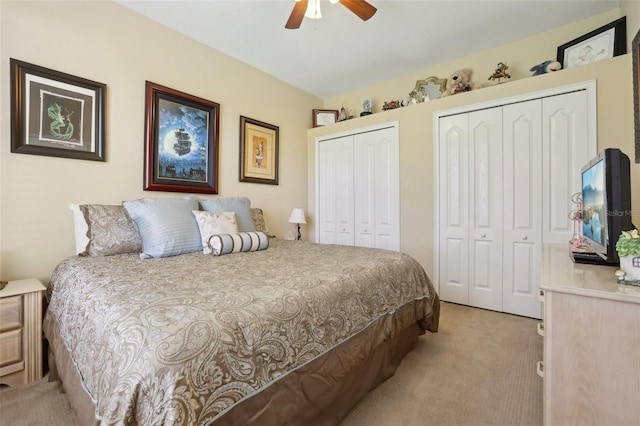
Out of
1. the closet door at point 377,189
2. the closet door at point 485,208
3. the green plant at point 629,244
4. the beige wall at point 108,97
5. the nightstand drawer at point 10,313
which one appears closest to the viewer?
the green plant at point 629,244

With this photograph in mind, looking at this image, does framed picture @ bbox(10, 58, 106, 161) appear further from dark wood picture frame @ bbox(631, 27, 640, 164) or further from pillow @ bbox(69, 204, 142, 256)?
dark wood picture frame @ bbox(631, 27, 640, 164)

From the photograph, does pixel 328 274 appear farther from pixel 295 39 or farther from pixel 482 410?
pixel 295 39

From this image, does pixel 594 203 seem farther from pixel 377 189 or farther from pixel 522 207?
pixel 377 189

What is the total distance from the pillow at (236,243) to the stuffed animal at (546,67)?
2.96m

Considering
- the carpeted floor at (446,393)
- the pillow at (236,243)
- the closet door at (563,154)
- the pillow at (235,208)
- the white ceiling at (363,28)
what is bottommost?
the carpeted floor at (446,393)

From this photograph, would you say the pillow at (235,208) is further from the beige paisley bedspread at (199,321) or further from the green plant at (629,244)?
the green plant at (629,244)

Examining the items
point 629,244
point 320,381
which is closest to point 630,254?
point 629,244

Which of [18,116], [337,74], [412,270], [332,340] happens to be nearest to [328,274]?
[332,340]

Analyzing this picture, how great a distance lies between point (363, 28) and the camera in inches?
106

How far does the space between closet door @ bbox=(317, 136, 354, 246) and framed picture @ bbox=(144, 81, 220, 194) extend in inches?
62.3

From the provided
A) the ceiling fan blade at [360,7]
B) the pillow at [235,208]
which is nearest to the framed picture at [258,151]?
the pillow at [235,208]

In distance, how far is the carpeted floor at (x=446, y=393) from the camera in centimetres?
135

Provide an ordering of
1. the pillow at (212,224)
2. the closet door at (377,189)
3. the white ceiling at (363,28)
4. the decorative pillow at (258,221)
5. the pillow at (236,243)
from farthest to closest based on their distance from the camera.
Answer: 1. the closet door at (377,189)
2. the decorative pillow at (258,221)
3. the white ceiling at (363,28)
4. the pillow at (212,224)
5. the pillow at (236,243)

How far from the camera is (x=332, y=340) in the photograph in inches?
47.1
